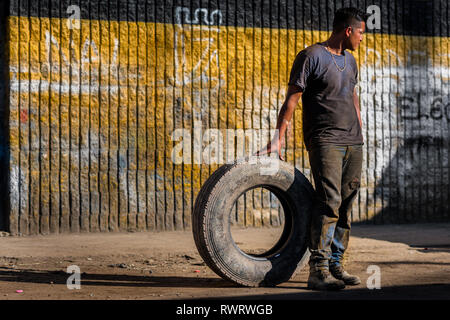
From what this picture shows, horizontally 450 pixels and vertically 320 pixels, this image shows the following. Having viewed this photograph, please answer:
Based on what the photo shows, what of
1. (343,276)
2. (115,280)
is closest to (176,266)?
(115,280)

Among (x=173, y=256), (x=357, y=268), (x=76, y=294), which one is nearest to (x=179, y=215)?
(x=173, y=256)

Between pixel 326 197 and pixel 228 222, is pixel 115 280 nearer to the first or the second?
pixel 228 222

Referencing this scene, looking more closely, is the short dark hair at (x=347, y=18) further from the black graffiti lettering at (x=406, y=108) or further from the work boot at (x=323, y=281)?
the black graffiti lettering at (x=406, y=108)

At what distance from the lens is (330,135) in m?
5.36

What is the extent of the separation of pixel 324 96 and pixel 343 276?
60.1 inches

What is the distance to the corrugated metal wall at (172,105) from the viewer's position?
28.5 ft

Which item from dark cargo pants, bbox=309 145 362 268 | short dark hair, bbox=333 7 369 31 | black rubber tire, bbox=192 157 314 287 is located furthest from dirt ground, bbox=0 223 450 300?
short dark hair, bbox=333 7 369 31

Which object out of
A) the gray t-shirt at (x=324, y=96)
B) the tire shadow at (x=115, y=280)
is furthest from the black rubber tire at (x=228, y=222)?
the gray t-shirt at (x=324, y=96)

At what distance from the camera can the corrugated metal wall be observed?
8.67 metres

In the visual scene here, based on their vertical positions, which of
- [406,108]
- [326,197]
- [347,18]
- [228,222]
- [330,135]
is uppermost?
[347,18]

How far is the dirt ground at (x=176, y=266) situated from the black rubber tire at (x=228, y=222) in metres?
0.14

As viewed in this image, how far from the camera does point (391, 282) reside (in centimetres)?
552

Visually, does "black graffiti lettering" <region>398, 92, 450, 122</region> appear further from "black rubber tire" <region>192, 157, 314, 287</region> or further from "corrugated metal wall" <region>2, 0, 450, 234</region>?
"black rubber tire" <region>192, 157, 314, 287</region>

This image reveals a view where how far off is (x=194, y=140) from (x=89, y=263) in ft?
9.50
